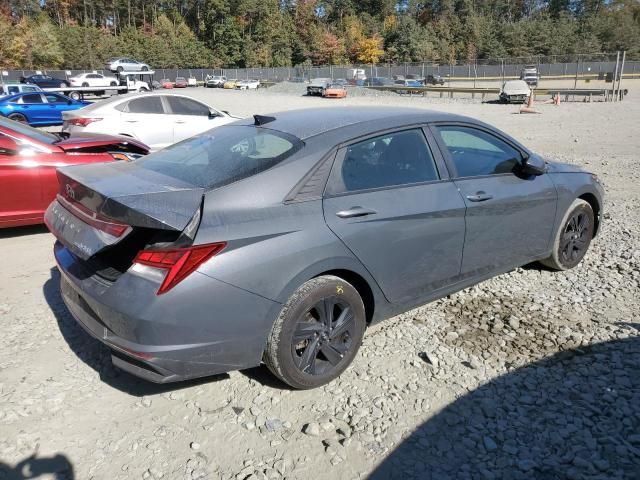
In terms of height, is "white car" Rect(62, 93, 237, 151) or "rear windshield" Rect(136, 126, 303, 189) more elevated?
"rear windshield" Rect(136, 126, 303, 189)

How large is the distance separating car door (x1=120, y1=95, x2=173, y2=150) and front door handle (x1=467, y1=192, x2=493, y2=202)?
27.6ft

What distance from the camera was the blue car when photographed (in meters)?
18.4

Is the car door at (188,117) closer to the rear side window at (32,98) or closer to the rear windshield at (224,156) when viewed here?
the rear windshield at (224,156)

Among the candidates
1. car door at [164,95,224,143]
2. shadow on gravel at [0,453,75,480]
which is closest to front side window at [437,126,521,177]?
shadow on gravel at [0,453,75,480]

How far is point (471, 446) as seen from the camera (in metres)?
2.74

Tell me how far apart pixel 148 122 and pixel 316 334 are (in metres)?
9.17

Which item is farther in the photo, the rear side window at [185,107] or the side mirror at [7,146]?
the rear side window at [185,107]

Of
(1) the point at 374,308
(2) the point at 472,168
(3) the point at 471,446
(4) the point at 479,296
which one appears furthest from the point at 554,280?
(3) the point at 471,446

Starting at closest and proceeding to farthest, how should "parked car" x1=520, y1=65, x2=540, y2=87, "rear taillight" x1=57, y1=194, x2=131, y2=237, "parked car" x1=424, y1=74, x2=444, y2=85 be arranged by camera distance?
"rear taillight" x1=57, y1=194, x2=131, y2=237
"parked car" x1=520, y1=65, x2=540, y2=87
"parked car" x1=424, y1=74, x2=444, y2=85

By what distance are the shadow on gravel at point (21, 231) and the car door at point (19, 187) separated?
1.83ft

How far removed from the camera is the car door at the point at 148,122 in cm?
1088

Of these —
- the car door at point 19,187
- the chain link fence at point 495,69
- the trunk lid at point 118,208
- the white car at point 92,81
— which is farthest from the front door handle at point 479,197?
the chain link fence at point 495,69

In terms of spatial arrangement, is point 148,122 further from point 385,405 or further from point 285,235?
point 385,405

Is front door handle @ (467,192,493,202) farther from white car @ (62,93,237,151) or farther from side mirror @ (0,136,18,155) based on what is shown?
white car @ (62,93,237,151)
